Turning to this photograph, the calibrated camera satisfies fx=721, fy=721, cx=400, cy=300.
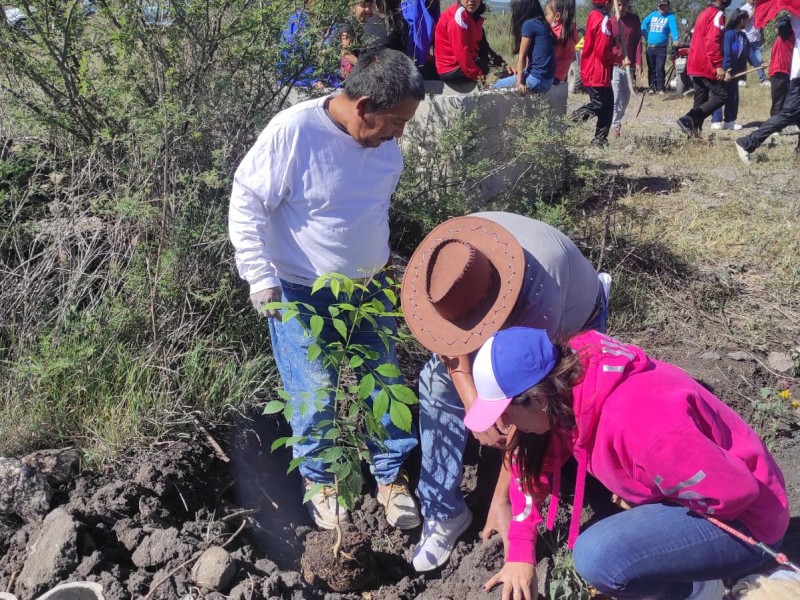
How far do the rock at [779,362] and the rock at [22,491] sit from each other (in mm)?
3580

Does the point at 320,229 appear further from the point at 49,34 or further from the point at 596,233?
the point at 596,233

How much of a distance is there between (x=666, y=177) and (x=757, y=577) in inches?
214

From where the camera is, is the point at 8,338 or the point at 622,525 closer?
the point at 622,525

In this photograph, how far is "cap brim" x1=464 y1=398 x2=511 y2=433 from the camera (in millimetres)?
1955

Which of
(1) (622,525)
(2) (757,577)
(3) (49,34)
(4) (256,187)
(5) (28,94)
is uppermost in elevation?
(3) (49,34)

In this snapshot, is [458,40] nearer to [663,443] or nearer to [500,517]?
[500,517]

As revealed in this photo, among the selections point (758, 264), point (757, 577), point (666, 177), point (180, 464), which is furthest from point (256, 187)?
point (666, 177)

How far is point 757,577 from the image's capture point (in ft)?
7.16

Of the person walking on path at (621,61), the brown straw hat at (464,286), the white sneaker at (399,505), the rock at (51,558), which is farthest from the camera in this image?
the person walking on path at (621,61)

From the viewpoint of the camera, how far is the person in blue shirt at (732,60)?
28.7 feet

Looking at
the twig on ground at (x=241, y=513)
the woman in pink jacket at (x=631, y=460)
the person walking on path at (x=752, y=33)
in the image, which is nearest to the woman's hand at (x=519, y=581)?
the woman in pink jacket at (x=631, y=460)

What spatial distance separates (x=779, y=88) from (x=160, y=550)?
26.5 ft

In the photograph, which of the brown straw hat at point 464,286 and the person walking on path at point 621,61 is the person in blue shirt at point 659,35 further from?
the brown straw hat at point 464,286

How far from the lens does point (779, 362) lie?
3938mm
